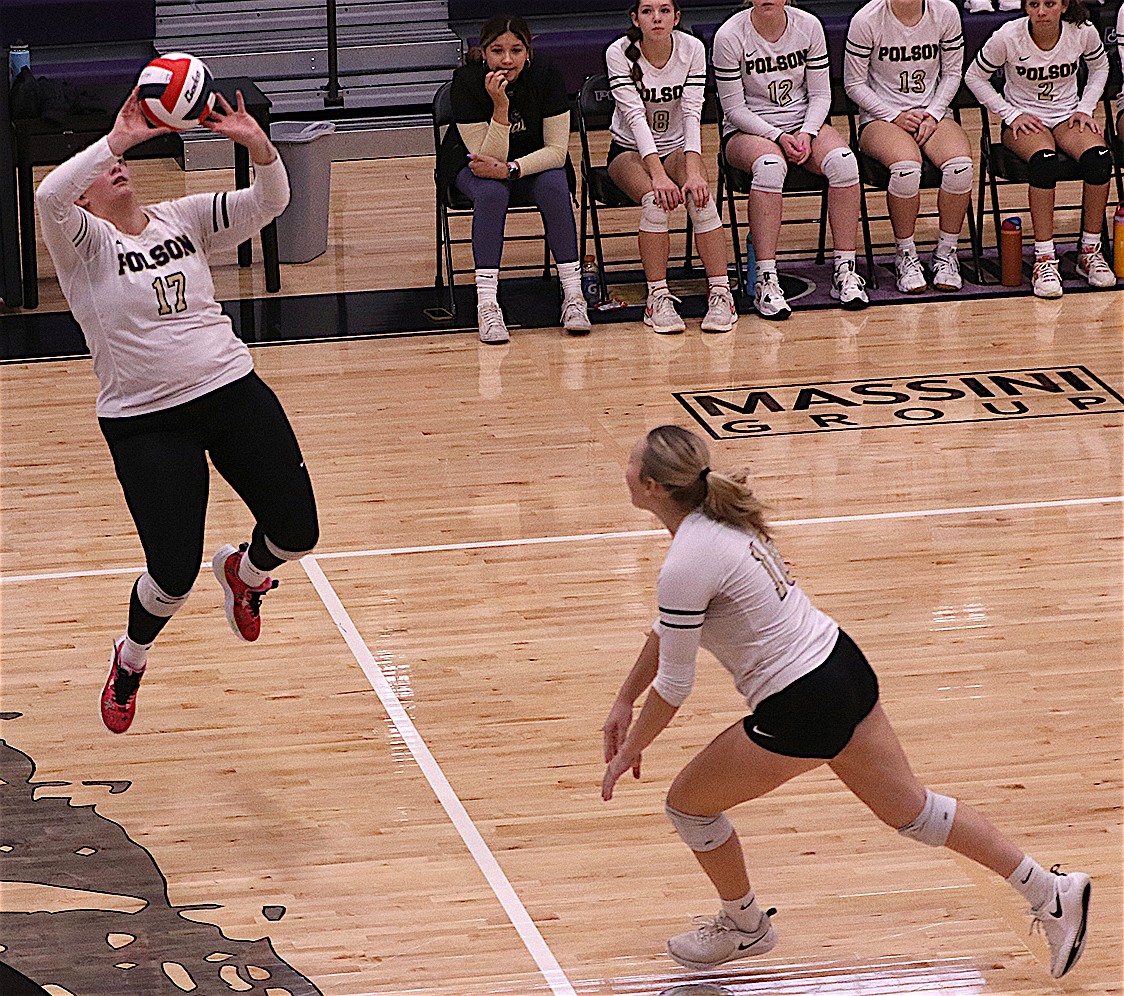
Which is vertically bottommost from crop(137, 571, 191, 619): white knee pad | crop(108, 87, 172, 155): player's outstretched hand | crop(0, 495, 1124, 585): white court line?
crop(0, 495, 1124, 585): white court line

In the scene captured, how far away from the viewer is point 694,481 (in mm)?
3637

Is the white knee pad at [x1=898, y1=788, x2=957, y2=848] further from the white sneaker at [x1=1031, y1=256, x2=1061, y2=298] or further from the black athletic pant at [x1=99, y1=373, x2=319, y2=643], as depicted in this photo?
the white sneaker at [x1=1031, y1=256, x2=1061, y2=298]

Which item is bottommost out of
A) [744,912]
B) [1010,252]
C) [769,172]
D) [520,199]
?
[744,912]

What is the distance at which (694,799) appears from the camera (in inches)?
149

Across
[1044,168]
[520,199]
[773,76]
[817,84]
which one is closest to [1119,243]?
[1044,168]

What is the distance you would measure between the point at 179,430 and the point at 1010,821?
90.4 inches

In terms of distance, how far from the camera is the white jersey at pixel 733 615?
11.7ft

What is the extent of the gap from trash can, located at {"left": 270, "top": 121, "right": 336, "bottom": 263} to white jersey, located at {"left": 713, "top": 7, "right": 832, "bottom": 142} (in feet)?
7.11

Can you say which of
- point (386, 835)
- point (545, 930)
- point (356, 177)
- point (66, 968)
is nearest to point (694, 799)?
point (545, 930)

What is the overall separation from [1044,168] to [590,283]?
7.50 feet

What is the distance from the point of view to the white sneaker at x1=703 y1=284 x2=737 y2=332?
865 centimetres

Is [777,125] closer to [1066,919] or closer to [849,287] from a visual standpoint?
[849,287]

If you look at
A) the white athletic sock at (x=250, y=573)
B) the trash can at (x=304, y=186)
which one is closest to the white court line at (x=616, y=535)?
the white athletic sock at (x=250, y=573)

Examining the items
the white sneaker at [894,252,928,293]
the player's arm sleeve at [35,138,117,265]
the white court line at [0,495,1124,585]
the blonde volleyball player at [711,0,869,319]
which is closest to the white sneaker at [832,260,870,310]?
the blonde volleyball player at [711,0,869,319]
